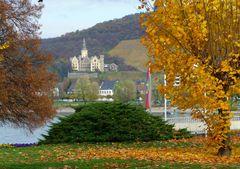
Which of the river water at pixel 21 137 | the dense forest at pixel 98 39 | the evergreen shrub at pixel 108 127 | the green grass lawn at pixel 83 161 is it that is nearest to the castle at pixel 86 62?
the dense forest at pixel 98 39

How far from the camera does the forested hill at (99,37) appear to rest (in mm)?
147000

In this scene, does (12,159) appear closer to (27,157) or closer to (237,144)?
(27,157)

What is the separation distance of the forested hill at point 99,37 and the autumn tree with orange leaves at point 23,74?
105 m

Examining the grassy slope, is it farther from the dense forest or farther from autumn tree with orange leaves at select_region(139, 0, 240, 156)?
autumn tree with orange leaves at select_region(139, 0, 240, 156)

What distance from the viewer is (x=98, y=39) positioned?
550ft

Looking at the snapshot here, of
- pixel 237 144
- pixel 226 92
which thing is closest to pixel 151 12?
pixel 226 92

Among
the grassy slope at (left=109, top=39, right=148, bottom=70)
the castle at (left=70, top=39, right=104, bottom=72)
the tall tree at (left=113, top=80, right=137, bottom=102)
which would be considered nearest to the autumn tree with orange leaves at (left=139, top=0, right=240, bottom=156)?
the tall tree at (left=113, top=80, right=137, bottom=102)

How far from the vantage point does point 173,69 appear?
50.1 ft

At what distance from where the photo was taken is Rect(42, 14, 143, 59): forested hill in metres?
147

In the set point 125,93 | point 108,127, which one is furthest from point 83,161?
point 125,93

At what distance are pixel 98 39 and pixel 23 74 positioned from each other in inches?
5254

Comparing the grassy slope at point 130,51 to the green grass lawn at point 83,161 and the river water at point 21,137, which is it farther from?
the green grass lawn at point 83,161

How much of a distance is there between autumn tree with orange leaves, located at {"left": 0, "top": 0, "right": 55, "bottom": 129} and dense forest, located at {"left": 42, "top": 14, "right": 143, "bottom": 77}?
101383mm

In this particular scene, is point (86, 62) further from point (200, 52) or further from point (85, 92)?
point (200, 52)
